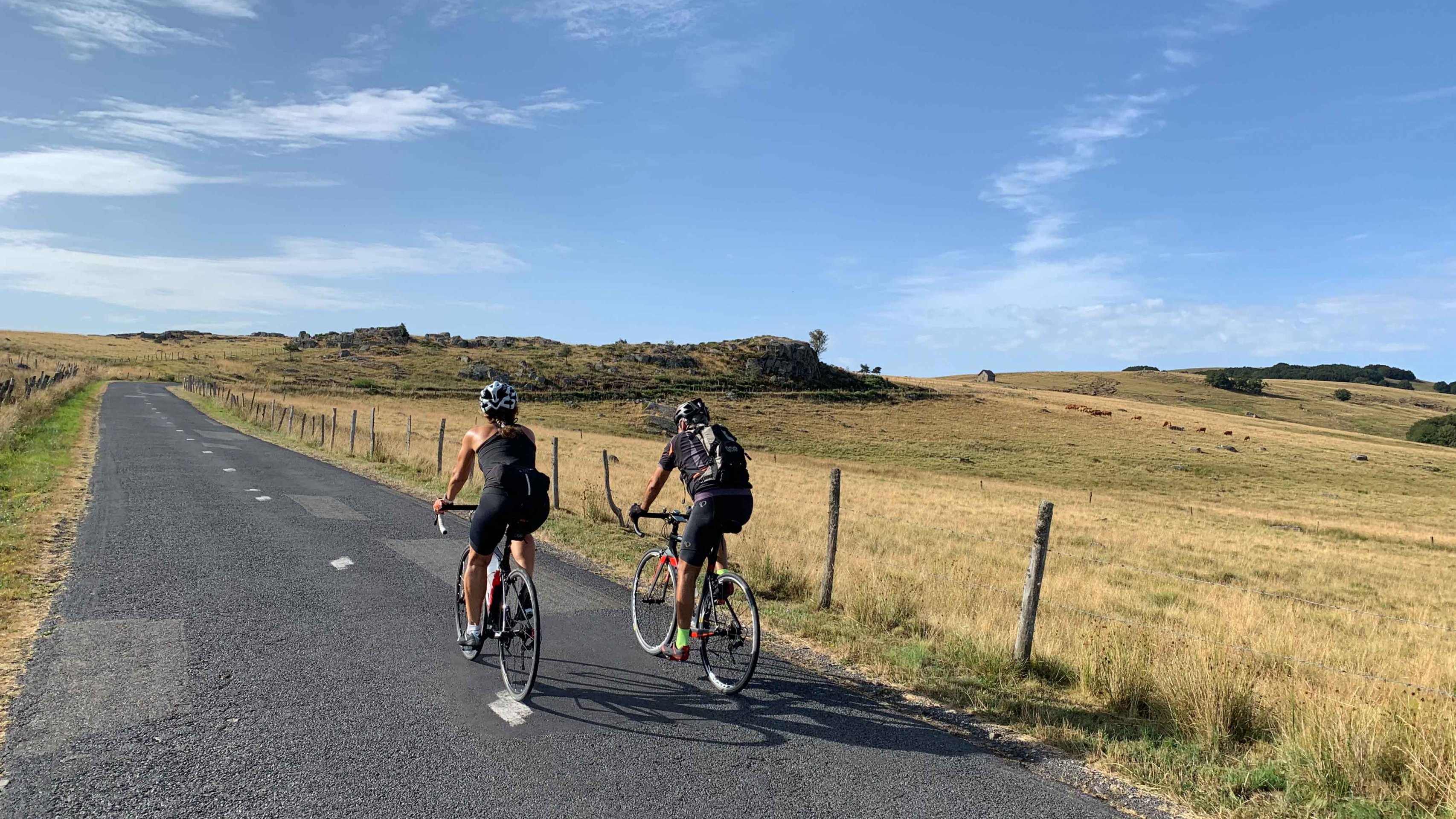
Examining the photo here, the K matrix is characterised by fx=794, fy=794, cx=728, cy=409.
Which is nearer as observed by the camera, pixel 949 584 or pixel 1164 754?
pixel 1164 754

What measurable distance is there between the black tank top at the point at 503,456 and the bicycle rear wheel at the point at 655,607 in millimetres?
1507

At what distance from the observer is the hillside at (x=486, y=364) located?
8006 centimetres

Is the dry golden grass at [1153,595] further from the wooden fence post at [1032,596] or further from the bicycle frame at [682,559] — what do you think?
the bicycle frame at [682,559]

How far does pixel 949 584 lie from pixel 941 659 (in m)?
3.51

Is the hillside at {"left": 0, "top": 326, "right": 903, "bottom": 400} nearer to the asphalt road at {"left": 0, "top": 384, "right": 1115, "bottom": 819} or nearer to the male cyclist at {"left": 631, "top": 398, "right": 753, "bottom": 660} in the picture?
the asphalt road at {"left": 0, "top": 384, "right": 1115, "bottom": 819}

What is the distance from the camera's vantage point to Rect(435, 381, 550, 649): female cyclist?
554cm

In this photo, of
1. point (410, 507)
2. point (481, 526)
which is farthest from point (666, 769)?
point (410, 507)

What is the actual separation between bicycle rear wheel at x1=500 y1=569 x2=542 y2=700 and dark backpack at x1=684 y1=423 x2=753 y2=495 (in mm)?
1395

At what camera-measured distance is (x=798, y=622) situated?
8.09 meters

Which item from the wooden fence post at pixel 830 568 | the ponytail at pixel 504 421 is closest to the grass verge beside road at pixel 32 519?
the ponytail at pixel 504 421

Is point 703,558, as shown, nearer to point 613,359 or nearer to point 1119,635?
point 1119,635

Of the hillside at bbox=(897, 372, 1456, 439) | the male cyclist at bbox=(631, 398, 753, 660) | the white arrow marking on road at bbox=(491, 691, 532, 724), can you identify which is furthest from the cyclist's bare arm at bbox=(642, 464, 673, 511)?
the hillside at bbox=(897, 372, 1456, 439)

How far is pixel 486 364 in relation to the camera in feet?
295

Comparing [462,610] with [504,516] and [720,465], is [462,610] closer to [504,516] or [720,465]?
[504,516]
